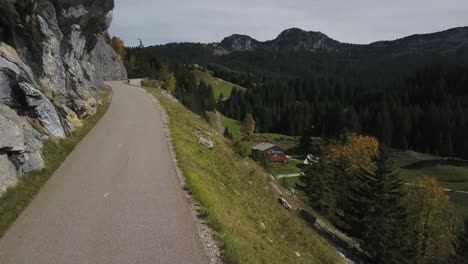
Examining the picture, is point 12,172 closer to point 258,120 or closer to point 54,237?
point 54,237

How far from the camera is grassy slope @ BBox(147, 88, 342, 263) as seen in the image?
45.7 feet

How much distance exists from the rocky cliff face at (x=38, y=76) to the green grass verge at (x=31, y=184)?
1.08 ft

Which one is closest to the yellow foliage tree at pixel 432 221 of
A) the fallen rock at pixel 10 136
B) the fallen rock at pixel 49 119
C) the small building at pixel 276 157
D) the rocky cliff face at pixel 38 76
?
the rocky cliff face at pixel 38 76

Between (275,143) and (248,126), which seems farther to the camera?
(275,143)

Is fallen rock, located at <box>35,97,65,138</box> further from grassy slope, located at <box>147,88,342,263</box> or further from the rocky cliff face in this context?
grassy slope, located at <box>147,88,342,263</box>

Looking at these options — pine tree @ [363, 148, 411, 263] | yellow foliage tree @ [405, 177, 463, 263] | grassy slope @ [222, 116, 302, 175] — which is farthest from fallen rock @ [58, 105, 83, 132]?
grassy slope @ [222, 116, 302, 175]

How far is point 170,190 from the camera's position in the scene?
55.4 ft

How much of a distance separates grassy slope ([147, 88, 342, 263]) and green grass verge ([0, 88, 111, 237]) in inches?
229

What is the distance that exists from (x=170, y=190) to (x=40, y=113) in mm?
8832

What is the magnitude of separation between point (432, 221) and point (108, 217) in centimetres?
4820

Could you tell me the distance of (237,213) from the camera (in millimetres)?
17484

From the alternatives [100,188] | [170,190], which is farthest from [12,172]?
[170,190]

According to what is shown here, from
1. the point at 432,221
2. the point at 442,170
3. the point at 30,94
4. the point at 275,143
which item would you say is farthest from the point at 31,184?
the point at 275,143

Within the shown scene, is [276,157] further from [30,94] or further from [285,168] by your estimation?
[30,94]
